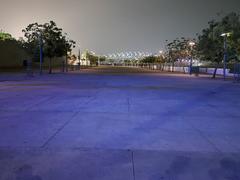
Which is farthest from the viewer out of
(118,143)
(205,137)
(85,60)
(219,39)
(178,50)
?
(85,60)

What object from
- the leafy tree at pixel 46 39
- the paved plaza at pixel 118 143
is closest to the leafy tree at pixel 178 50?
the leafy tree at pixel 46 39

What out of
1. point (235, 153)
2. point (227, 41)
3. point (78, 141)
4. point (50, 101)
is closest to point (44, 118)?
point (78, 141)

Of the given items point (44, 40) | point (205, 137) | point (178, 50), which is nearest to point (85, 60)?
point (178, 50)

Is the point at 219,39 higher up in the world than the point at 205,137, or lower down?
higher up

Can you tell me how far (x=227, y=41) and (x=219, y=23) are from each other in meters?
2.42

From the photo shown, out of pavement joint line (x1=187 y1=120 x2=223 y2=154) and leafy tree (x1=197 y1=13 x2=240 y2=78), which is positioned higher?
leafy tree (x1=197 y1=13 x2=240 y2=78)

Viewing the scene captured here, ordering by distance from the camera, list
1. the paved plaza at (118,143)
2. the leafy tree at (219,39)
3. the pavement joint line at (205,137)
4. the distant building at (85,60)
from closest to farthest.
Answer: the paved plaza at (118,143) → the pavement joint line at (205,137) → the leafy tree at (219,39) → the distant building at (85,60)

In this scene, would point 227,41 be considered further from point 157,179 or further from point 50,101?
point 157,179

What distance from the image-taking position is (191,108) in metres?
14.1

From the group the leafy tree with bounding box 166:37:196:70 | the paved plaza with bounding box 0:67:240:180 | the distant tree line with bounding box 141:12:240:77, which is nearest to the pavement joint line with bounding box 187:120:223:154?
the paved plaza with bounding box 0:67:240:180

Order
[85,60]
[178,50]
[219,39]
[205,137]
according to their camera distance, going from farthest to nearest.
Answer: [85,60]
[178,50]
[219,39]
[205,137]

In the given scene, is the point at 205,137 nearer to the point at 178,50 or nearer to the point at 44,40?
the point at 44,40

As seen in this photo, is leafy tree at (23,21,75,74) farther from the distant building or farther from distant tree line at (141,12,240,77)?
the distant building

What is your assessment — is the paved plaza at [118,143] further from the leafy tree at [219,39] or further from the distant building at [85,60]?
the distant building at [85,60]
